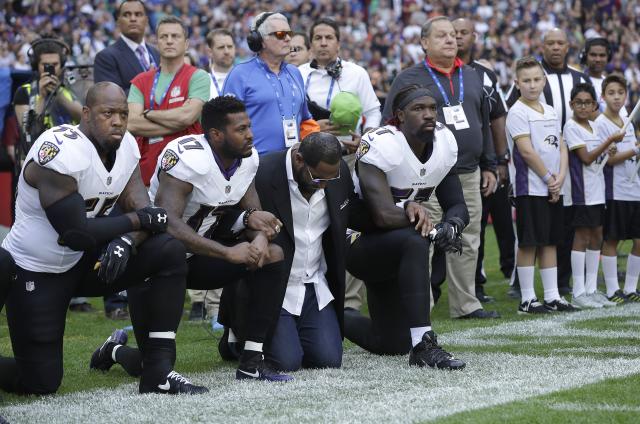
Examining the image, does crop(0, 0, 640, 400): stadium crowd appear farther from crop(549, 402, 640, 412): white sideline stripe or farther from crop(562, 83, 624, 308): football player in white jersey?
crop(549, 402, 640, 412): white sideline stripe

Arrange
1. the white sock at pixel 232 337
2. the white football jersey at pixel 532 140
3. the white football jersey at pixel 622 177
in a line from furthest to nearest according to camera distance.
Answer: the white football jersey at pixel 622 177
the white football jersey at pixel 532 140
the white sock at pixel 232 337

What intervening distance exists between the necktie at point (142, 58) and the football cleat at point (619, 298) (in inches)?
155

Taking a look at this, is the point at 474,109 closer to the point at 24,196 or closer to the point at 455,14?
the point at 24,196

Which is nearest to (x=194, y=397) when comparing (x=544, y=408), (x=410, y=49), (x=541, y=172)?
(x=544, y=408)

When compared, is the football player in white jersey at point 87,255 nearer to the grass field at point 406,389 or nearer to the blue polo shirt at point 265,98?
the grass field at point 406,389

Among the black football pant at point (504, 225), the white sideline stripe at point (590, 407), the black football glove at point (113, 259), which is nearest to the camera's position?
the white sideline stripe at point (590, 407)

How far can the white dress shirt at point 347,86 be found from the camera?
813cm

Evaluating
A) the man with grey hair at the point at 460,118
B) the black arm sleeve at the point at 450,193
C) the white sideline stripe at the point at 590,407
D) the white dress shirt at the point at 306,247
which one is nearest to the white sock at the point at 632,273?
the man with grey hair at the point at 460,118

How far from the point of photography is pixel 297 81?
289 inches

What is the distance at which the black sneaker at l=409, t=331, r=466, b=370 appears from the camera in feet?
18.0

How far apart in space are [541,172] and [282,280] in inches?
124

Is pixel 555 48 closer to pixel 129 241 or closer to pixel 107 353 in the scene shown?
pixel 107 353

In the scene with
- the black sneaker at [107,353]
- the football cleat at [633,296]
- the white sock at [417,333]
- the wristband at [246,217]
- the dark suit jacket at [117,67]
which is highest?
the dark suit jacket at [117,67]

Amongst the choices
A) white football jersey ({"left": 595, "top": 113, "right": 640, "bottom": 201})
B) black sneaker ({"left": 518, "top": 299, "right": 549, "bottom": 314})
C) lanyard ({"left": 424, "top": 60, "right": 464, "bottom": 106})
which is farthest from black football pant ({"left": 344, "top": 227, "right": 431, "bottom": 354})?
white football jersey ({"left": 595, "top": 113, "right": 640, "bottom": 201})
